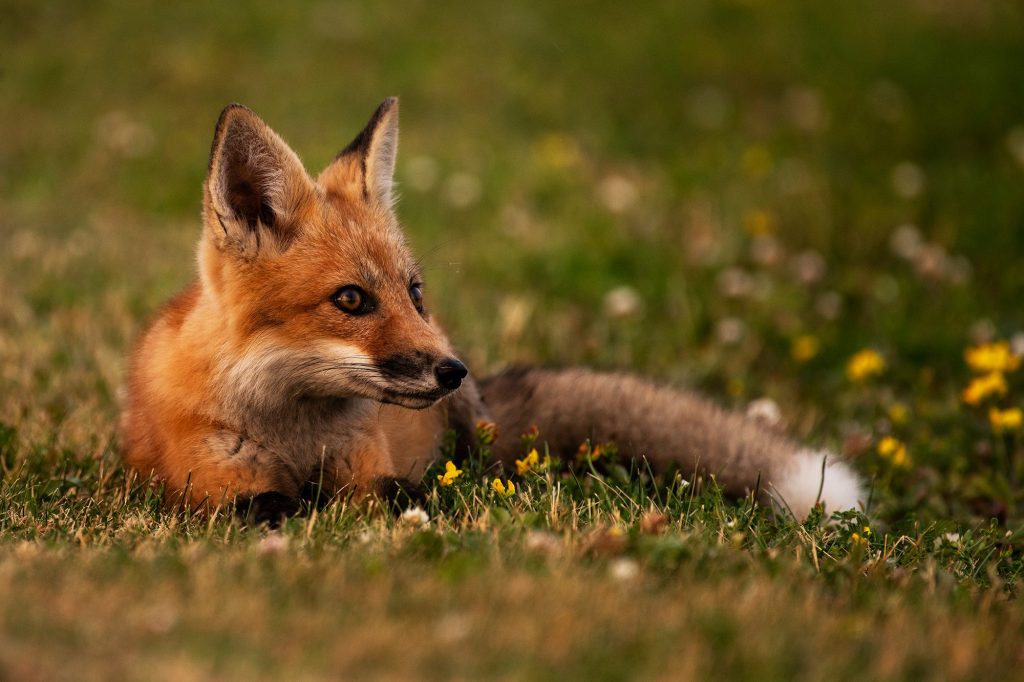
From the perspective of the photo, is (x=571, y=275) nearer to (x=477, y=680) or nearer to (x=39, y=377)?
(x=39, y=377)

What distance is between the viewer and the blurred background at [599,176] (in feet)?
21.2

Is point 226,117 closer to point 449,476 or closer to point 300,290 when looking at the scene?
point 300,290

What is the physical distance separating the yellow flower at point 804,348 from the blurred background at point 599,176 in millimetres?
16

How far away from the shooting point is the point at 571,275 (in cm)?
745

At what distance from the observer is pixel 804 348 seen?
21.1 feet

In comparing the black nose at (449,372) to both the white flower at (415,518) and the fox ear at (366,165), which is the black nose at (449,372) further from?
the fox ear at (366,165)

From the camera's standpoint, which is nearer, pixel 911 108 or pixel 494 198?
pixel 494 198

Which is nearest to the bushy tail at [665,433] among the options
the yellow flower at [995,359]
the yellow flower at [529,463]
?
the yellow flower at [529,463]

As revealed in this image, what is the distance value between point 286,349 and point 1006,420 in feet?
11.3

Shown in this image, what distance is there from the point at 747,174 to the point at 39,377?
232 inches

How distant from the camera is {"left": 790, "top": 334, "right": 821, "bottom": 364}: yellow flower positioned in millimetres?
6430

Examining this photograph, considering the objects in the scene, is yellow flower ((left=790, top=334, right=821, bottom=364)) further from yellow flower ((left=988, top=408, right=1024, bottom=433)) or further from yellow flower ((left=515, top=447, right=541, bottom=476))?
yellow flower ((left=515, top=447, right=541, bottom=476))

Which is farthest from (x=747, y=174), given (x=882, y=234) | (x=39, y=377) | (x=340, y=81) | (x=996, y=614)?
(x=996, y=614)

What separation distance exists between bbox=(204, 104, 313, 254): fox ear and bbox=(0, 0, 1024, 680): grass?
3.14 ft
